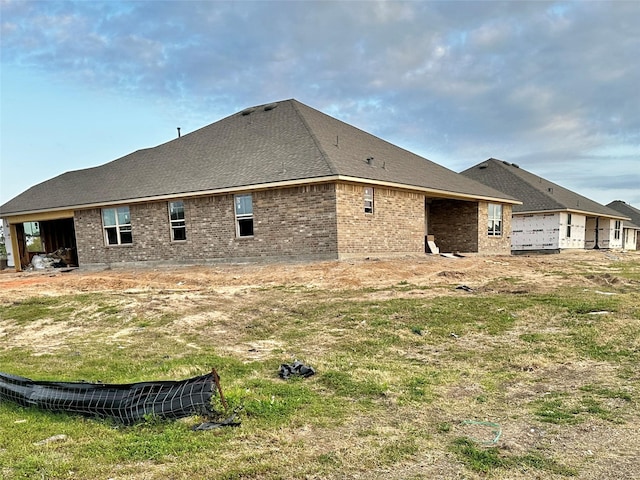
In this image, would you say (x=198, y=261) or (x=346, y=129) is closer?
(x=198, y=261)

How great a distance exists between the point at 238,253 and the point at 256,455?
14.6 meters

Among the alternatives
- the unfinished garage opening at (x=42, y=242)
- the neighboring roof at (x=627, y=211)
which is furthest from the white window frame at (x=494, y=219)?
the neighboring roof at (x=627, y=211)

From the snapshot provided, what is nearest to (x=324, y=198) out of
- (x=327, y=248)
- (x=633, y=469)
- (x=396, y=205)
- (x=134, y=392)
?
(x=327, y=248)

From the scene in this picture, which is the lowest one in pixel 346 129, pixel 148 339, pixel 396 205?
pixel 148 339

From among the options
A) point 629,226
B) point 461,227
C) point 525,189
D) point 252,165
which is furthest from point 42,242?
point 629,226

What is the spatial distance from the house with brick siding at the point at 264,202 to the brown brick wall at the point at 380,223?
50 millimetres

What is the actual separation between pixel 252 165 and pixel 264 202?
220 cm

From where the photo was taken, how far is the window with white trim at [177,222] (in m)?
18.9

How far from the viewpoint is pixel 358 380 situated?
17.0ft

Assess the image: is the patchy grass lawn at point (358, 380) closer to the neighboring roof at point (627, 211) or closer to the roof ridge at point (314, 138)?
the roof ridge at point (314, 138)

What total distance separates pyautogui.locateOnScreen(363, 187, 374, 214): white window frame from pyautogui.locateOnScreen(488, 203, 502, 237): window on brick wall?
1080 centimetres

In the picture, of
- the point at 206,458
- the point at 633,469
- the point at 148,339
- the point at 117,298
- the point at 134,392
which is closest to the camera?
the point at 633,469

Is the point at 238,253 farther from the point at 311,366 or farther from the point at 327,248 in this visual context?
the point at 311,366

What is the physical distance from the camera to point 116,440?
3.77m
